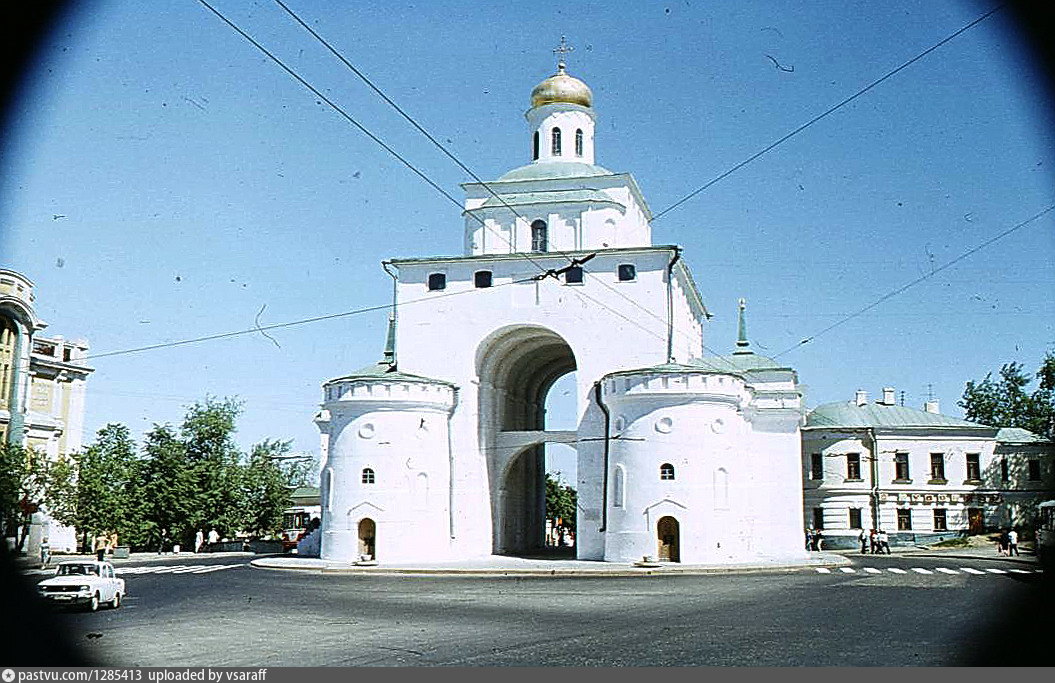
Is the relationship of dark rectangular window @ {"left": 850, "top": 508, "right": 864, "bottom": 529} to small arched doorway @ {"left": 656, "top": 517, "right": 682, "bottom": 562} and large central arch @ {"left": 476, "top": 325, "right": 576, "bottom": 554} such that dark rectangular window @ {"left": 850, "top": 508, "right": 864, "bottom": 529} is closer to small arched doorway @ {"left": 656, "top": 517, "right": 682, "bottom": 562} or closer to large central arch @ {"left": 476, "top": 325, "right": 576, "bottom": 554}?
large central arch @ {"left": 476, "top": 325, "right": 576, "bottom": 554}

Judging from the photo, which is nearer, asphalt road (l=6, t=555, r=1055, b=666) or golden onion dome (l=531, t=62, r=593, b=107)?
asphalt road (l=6, t=555, r=1055, b=666)

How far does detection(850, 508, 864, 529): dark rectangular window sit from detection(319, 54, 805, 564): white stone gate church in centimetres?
1068

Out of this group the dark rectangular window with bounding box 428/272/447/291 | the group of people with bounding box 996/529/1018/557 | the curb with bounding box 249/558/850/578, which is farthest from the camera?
the dark rectangular window with bounding box 428/272/447/291

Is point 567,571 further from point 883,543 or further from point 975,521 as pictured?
point 975,521

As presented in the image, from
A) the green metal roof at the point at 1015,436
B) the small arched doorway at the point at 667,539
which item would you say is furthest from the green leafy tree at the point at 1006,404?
the small arched doorway at the point at 667,539

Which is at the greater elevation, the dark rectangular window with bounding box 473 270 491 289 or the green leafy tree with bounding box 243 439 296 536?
the dark rectangular window with bounding box 473 270 491 289

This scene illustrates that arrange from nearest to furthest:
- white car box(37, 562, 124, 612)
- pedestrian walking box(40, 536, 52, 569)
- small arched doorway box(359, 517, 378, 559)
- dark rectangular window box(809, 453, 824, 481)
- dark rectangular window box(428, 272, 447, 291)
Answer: white car box(37, 562, 124, 612) < pedestrian walking box(40, 536, 52, 569) < small arched doorway box(359, 517, 378, 559) < dark rectangular window box(428, 272, 447, 291) < dark rectangular window box(809, 453, 824, 481)

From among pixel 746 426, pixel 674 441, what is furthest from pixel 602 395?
pixel 746 426

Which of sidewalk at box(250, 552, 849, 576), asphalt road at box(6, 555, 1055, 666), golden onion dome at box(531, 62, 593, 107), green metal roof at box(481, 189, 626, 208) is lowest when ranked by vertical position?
sidewalk at box(250, 552, 849, 576)

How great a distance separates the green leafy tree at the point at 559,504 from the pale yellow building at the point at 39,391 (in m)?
49.5

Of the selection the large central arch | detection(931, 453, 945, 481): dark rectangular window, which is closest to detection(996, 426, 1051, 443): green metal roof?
detection(931, 453, 945, 481): dark rectangular window

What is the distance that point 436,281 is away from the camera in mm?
43219

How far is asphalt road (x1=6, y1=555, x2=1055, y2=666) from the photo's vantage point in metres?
11.9

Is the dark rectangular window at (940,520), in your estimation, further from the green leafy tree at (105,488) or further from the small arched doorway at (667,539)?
the green leafy tree at (105,488)
